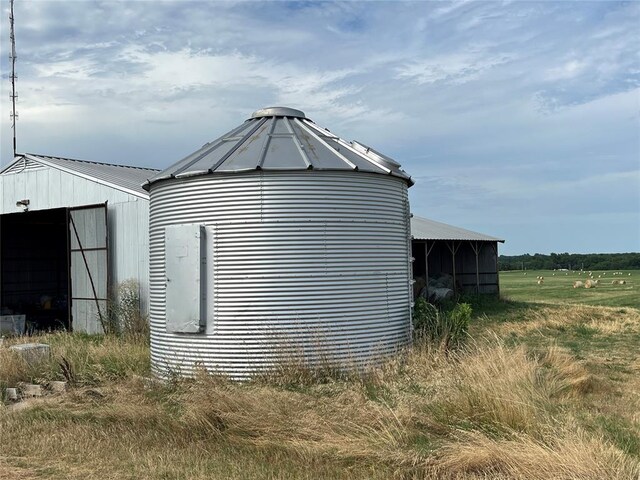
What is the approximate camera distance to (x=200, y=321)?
35.1ft

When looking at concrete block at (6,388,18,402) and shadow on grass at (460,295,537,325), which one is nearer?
concrete block at (6,388,18,402)

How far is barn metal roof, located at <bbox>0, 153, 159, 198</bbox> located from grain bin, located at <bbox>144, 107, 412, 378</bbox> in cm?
775

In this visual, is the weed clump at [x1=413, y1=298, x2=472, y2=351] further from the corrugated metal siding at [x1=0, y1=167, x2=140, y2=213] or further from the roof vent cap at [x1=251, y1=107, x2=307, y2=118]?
the corrugated metal siding at [x1=0, y1=167, x2=140, y2=213]

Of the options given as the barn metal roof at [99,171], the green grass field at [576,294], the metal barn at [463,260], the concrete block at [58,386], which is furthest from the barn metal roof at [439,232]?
the concrete block at [58,386]

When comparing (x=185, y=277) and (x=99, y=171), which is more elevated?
(x=99, y=171)

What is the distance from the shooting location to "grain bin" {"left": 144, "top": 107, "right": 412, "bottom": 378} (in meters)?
10.5

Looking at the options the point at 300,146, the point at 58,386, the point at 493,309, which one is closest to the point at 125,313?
the point at 58,386

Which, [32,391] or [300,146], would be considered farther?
[300,146]

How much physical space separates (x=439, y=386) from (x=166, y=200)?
594cm

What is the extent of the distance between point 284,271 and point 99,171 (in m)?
13.0

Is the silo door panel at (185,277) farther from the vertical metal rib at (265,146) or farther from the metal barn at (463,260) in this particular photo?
the metal barn at (463,260)

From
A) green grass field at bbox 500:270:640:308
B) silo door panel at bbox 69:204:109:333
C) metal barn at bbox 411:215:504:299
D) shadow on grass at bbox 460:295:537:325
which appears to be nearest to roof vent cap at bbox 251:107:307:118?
silo door panel at bbox 69:204:109:333

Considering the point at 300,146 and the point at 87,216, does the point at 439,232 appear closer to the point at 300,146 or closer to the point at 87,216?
the point at 87,216

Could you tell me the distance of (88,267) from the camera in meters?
19.6
